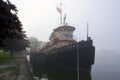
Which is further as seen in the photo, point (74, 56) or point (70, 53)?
point (70, 53)

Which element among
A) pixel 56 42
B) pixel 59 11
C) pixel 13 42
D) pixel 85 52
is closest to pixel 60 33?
pixel 56 42

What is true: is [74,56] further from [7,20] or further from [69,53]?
[7,20]

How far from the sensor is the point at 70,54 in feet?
122

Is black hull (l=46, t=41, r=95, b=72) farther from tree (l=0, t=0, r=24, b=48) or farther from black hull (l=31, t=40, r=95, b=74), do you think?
tree (l=0, t=0, r=24, b=48)

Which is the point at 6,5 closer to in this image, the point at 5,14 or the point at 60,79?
the point at 5,14

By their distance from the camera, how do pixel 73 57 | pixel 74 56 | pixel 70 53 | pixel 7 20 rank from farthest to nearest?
pixel 70 53 → pixel 73 57 → pixel 74 56 → pixel 7 20

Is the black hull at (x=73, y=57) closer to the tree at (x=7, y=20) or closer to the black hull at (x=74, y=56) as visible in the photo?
the black hull at (x=74, y=56)

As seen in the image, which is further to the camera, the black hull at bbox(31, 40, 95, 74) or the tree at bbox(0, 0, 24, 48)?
the black hull at bbox(31, 40, 95, 74)

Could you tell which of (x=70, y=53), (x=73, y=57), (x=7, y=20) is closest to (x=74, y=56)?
(x=73, y=57)

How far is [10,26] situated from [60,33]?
95.3ft

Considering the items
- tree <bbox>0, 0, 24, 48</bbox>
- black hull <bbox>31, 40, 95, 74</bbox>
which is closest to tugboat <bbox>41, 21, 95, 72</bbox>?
black hull <bbox>31, 40, 95, 74</bbox>

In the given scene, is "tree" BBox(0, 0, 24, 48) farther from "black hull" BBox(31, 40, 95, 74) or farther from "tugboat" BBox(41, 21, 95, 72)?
"black hull" BBox(31, 40, 95, 74)

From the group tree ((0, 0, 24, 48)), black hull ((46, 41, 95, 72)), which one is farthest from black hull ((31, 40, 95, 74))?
tree ((0, 0, 24, 48))

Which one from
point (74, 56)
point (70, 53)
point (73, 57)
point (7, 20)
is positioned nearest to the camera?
Answer: point (7, 20)
